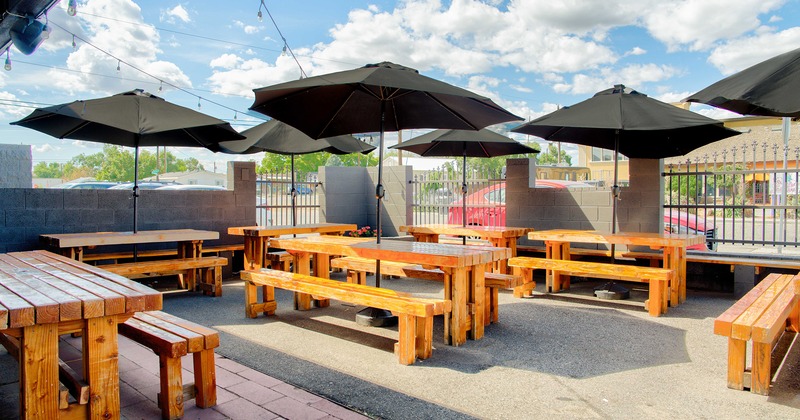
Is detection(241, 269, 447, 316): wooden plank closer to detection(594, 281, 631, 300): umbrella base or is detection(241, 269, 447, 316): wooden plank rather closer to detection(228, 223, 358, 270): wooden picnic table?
detection(228, 223, 358, 270): wooden picnic table

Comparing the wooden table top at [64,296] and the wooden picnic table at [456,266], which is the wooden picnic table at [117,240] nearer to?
the wooden picnic table at [456,266]

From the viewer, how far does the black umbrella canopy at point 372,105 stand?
436 centimetres

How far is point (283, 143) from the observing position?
6.93 metres

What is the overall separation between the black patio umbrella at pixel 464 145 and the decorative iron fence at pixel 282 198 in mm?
2189

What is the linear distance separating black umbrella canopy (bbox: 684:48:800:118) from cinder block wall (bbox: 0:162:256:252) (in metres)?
6.40

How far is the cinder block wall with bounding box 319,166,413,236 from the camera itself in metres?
9.81

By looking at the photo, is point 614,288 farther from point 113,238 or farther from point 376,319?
point 113,238

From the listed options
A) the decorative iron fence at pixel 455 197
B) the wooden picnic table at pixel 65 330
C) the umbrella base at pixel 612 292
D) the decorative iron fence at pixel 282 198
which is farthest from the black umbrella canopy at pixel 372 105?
the decorative iron fence at pixel 455 197

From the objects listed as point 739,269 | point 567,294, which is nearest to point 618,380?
point 567,294

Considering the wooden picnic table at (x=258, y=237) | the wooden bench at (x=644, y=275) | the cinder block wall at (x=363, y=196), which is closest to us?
the wooden bench at (x=644, y=275)

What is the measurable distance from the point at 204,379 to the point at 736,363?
3.24 metres

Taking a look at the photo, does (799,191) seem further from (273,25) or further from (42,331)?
(42,331)

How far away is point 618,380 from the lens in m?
3.48

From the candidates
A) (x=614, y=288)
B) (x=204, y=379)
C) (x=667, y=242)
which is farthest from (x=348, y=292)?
(x=614, y=288)
